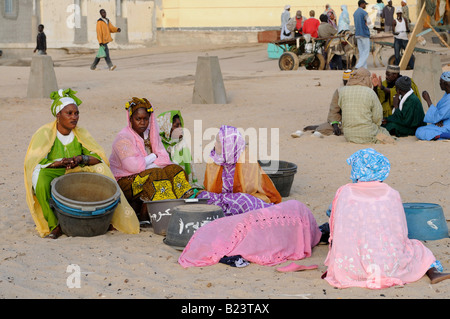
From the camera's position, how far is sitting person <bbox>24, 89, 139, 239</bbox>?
22.4ft

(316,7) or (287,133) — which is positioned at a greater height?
(316,7)

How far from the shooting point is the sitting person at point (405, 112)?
450 inches

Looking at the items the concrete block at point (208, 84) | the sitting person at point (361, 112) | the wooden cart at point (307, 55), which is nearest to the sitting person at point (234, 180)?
the sitting person at point (361, 112)

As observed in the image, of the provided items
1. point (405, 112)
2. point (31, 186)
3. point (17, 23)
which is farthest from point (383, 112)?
point (17, 23)

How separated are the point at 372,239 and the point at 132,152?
2.90 metres

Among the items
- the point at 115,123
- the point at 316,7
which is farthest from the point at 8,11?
the point at 115,123

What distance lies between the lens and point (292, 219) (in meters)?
6.09

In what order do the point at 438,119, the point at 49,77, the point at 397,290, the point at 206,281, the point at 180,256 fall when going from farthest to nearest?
the point at 49,77 → the point at 438,119 → the point at 180,256 → the point at 206,281 → the point at 397,290

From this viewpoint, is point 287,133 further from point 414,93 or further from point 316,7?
point 316,7

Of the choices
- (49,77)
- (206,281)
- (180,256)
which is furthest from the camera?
(49,77)

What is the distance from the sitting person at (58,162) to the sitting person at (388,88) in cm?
584

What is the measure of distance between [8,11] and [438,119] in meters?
21.2

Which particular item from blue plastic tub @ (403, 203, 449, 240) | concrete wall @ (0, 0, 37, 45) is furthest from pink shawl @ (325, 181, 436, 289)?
concrete wall @ (0, 0, 37, 45)

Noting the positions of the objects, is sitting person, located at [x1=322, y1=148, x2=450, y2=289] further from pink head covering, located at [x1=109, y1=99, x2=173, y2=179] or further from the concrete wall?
the concrete wall
